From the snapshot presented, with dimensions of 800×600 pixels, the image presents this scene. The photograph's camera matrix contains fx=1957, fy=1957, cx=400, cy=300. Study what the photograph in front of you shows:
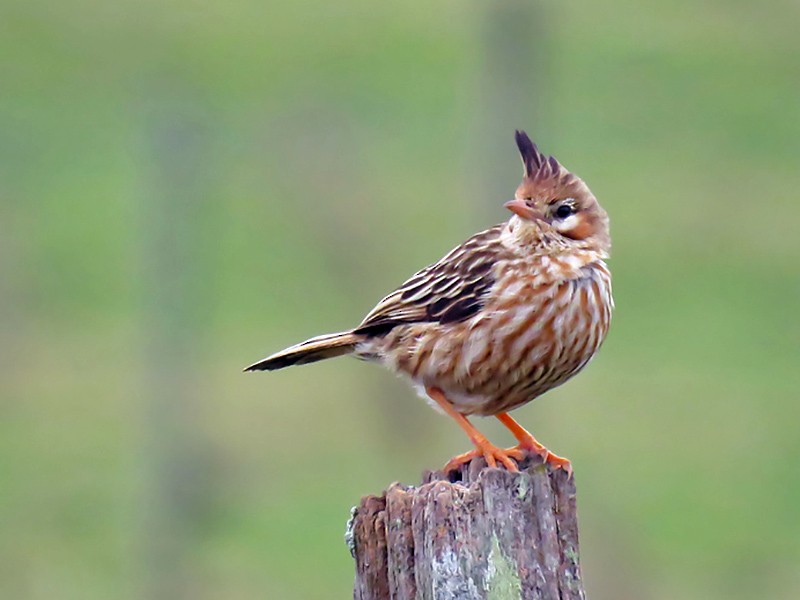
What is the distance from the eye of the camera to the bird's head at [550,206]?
33.6 ft

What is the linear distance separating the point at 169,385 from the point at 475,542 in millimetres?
10447

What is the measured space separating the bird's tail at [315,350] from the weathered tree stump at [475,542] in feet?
9.08

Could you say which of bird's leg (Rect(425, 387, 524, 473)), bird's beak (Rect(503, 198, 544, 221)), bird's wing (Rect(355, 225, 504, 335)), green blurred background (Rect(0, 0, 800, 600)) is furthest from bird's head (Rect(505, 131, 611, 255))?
green blurred background (Rect(0, 0, 800, 600))

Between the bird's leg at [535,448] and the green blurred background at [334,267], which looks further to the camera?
the green blurred background at [334,267]

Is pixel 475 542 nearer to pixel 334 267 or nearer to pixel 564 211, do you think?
pixel 564 211

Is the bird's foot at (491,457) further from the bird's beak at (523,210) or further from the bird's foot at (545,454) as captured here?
the bird's beak at (523,210)

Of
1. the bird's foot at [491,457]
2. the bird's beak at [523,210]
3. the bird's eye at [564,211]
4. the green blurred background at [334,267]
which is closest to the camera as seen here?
the bird's foot at [491,457]

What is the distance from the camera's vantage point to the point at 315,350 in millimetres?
10531

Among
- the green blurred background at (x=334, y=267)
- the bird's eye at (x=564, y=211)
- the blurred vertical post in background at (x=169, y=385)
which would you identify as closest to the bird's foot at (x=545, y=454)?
the bird's eye at (x=564, y=211)

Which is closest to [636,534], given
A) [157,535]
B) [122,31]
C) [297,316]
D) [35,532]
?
[157,535]

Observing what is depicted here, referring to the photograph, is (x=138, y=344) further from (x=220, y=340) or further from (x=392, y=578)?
(x=392, y=578)

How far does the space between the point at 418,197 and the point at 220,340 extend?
5.88 m

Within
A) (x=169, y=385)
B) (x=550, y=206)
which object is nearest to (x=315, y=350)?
(x=550, y=206)

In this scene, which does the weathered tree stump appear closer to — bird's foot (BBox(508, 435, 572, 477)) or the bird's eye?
bird's foot (BBox(508, 435, 572, 477))
